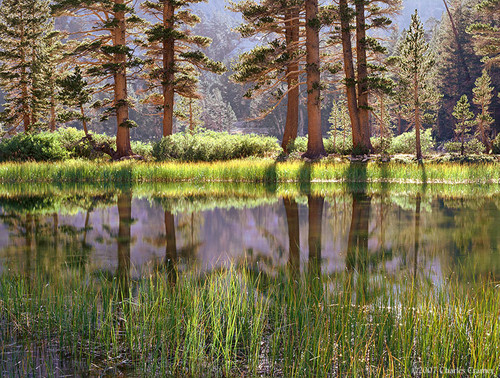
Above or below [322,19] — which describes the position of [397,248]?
below

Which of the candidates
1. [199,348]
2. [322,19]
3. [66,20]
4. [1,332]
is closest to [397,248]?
[199,348]

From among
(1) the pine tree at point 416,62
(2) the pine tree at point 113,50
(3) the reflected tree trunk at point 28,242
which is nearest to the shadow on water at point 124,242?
(3) the reflected tree trunk at point 28,242

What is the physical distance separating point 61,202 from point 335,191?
9.16m

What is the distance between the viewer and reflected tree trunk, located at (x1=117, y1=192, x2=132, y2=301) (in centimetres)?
603

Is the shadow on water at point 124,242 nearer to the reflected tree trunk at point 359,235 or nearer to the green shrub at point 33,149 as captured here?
the reflected tree trunk at point 359,235

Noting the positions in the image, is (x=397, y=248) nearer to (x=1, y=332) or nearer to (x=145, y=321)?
(x=145, y=321)

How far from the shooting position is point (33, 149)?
24703 millimetres

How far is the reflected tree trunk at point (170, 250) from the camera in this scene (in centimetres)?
653

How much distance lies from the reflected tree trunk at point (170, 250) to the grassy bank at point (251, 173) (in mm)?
8158

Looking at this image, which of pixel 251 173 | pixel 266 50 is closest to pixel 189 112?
pixel 266 50

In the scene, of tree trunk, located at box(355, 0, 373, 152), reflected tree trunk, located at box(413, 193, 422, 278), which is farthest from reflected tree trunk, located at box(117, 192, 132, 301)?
tree trunk, located at box(355, 0, 373, 152)

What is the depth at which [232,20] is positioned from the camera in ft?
532

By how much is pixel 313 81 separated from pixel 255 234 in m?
15.4

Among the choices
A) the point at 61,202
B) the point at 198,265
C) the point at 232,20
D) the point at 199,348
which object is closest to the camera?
the point at 199,348
